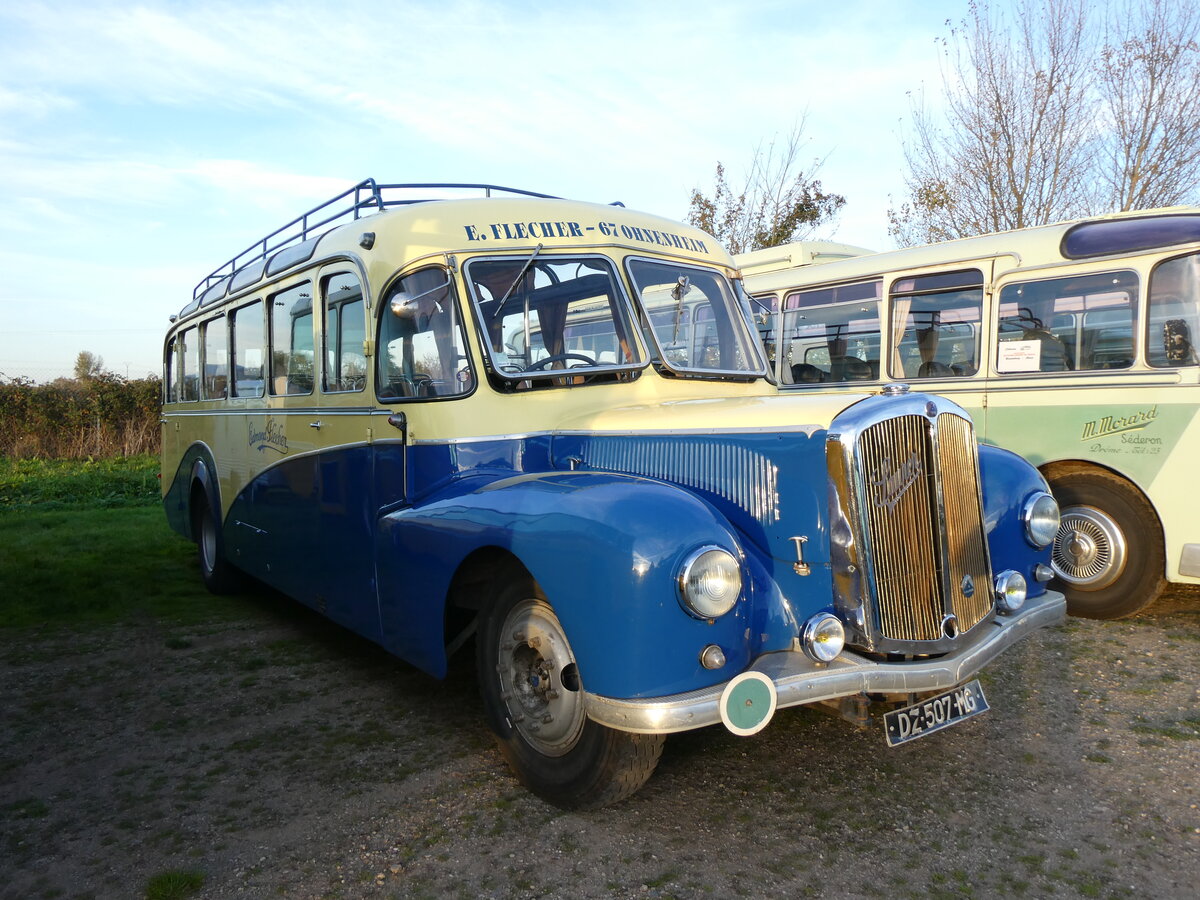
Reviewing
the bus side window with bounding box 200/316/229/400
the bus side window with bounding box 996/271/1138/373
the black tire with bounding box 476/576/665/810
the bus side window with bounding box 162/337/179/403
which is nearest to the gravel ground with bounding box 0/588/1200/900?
the black tire with bounding box 476/576/665/810

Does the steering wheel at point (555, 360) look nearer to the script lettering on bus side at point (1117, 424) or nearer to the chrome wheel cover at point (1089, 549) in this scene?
the chrome wheel cover at point (1089, 549)

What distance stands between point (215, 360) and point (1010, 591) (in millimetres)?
6240

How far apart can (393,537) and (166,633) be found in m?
3.06

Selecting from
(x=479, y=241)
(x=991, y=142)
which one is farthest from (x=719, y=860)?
(x=991, y=142)

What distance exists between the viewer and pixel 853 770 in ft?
12.6

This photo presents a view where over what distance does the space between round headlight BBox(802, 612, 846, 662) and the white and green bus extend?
2.68 m

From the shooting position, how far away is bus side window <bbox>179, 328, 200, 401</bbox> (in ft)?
26.1

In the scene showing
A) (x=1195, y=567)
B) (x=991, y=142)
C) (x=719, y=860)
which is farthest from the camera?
(x=991, y=142)

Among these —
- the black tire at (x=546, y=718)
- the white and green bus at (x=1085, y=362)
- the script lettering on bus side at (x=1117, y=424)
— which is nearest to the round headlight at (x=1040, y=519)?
the white and green bus at (x=1085, y=362)

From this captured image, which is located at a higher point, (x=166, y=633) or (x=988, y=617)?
(x=988, y=617)

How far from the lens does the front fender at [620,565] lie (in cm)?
296

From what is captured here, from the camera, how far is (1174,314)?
20.6ft

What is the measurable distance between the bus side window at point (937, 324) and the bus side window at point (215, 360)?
574cm

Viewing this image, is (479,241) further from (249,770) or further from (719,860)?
(719,860)
